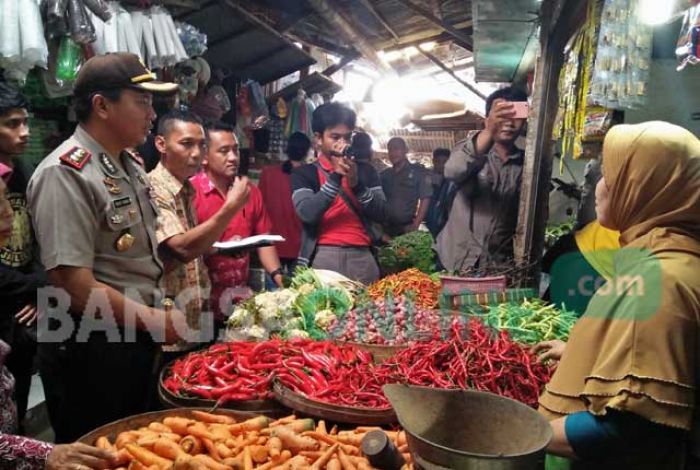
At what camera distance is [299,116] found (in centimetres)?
935

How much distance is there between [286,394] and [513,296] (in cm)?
195

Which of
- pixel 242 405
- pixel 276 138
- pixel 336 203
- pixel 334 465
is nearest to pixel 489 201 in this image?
pixel 336 203

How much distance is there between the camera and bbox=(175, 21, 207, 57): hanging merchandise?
5.50m

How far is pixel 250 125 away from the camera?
8023 millimetres

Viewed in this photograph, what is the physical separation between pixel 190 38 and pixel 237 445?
462 cm

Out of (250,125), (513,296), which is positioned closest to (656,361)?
(513,296)

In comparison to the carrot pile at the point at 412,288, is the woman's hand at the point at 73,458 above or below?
above

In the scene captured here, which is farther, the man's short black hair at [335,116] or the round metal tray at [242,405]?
the man's short black hair at [335,116]

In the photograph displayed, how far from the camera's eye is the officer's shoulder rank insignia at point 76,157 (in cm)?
235

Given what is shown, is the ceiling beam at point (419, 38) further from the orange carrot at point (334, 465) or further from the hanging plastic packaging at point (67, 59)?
the orange carrot at point (334, 465)

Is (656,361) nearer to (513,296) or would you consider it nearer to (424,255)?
(513,296)

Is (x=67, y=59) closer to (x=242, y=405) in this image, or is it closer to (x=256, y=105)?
(x=242, y=405)

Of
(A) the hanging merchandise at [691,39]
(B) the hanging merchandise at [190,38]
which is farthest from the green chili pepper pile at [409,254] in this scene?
(A) the hanging merchandise at [691,39]

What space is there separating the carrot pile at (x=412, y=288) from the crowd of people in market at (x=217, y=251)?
22cm
